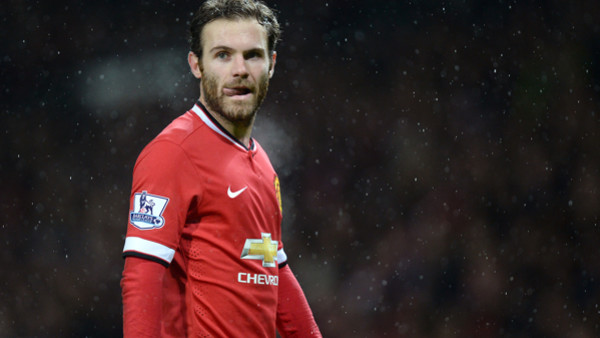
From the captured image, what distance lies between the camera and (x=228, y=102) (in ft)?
6.40

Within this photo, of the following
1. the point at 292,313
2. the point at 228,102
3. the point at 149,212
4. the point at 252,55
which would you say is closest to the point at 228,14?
the point at 252,55

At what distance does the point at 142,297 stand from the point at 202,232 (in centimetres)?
25

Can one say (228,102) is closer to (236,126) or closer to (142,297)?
(236,126)

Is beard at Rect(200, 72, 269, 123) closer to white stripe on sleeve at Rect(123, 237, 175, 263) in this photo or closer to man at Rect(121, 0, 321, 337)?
man at Rect(121, 0, 321, 337)

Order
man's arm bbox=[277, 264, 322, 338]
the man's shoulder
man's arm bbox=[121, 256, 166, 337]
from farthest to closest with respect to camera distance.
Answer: man's arm bbox=[277, 264, 322, 338] < the man's shoulder < man's arm bbox=[121, 256, 166, 337]

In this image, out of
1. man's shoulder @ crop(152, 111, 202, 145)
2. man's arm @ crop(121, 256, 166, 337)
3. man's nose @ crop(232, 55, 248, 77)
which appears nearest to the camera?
man's arm @ crop(121, 256, 166, 337)

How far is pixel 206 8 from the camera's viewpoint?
2035mm

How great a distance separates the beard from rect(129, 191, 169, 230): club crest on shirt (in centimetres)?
36

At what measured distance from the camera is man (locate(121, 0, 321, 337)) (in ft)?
5.64

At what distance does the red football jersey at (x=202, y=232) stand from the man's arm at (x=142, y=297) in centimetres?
3

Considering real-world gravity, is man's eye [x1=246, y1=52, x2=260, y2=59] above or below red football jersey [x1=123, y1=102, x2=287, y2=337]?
above

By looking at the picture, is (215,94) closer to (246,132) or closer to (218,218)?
(246,132)

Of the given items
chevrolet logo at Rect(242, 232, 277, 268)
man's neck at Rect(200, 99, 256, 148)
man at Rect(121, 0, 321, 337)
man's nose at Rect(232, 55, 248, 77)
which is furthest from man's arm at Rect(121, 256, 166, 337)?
man's nose at Rect(232, 55, 248, 77)

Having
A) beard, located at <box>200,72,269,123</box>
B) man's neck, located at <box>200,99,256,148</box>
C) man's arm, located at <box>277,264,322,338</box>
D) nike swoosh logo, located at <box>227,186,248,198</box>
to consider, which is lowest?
man's arm, located at <box>277,264,322,338</box>
